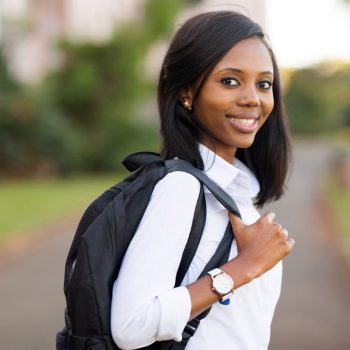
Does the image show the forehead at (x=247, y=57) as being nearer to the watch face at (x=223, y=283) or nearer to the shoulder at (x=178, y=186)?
the shoulder at (x=178, y=186)

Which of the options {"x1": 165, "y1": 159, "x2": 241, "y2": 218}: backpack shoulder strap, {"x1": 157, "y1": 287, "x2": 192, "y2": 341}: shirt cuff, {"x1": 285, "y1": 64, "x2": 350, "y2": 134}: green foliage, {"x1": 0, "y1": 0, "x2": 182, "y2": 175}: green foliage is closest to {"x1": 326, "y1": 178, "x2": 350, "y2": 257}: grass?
{"x1": 0, "y1": 0, "x2": 182, "y2": 175}: green foliage

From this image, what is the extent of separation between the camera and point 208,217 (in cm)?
182

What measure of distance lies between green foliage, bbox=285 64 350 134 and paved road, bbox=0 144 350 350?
41.4 meters

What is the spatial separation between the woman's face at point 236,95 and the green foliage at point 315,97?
163 ft

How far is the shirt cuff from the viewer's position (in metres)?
1.68

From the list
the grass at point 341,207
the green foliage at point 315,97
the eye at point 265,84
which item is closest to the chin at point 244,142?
the eye at point 265,84

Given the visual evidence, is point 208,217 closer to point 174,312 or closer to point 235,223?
point 235,223

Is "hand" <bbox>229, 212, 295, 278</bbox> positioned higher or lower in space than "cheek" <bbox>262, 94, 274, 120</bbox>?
lower

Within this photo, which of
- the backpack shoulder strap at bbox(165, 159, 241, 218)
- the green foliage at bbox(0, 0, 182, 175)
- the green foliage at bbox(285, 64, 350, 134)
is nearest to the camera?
the backpack shoulder strap at bbox(165, 159, 241, 218)

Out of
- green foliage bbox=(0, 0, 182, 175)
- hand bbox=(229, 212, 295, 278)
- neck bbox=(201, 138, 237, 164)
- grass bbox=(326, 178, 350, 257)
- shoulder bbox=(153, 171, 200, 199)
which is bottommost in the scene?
hand bbox=(229, 212, 295, 278)

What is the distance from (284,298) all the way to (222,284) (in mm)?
5648

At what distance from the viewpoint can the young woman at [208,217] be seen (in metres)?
1.69

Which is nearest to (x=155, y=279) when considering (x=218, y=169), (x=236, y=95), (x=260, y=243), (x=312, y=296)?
(x=260, y=243)

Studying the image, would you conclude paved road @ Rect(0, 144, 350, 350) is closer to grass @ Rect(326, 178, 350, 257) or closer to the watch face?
grass @ Rect(326, 178, 350, 257)
